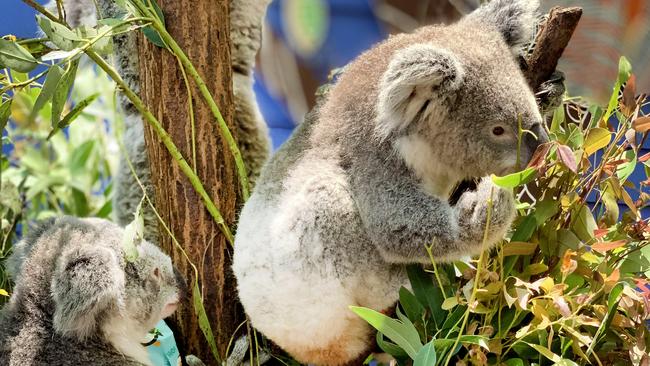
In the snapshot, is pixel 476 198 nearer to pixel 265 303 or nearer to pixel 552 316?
pixel 552 316

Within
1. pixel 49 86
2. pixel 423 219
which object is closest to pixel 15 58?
pixel 49 86

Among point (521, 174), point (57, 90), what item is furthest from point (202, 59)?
point (521, 174)

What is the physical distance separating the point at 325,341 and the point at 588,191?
27.0 inches

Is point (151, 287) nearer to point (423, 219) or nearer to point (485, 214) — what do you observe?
point (423, 219)

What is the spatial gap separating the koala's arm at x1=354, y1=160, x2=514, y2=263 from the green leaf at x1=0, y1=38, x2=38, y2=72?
77cm

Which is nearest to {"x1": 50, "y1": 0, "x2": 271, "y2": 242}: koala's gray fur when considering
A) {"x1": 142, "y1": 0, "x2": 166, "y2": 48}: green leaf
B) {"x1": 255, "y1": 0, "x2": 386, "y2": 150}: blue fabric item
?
{"x1": 255, "y1": 0, "x2": 386, "y2": 150}: blue fabric item

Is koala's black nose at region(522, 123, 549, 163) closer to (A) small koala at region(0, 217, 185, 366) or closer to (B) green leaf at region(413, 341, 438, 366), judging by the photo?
(B) green leaf at region(413, 341, 438, 366)

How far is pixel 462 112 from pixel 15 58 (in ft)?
3.17

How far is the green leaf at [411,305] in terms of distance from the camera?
162 centimetres

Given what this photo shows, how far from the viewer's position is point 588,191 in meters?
1.60

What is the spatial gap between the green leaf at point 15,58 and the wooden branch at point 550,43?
111cm

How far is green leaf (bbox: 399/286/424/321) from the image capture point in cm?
162

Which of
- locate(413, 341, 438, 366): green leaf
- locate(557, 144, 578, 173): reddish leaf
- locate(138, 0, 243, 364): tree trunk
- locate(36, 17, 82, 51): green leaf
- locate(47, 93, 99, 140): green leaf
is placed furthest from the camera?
locate(138, 0, 243, 364): tree trunk

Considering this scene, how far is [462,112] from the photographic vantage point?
164 cm
